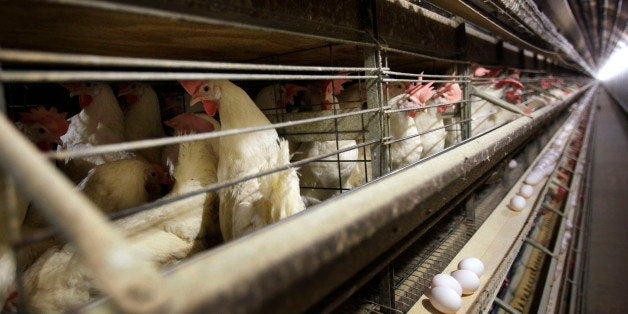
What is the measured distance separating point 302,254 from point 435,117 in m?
1.83

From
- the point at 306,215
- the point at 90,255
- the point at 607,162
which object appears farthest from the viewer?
the point at 607,162

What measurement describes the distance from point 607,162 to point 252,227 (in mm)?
7246

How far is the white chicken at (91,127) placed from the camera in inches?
57.6

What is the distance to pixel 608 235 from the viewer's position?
335cm

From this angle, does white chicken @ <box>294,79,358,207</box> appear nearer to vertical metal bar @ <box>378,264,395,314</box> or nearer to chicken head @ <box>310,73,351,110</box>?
chicken head @ <box>310,73,351,110</box>

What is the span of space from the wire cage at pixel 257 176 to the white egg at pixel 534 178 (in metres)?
0.38

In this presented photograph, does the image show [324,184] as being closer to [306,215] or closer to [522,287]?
[306,215]

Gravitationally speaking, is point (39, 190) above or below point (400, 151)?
above

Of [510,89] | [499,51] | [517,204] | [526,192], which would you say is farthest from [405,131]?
[510,89]

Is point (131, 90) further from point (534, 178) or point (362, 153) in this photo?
point (534, 178)

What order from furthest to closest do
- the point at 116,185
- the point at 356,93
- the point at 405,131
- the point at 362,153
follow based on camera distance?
the point at 356,93, the point at 362,153, the point at 405,131, the point at 116,185

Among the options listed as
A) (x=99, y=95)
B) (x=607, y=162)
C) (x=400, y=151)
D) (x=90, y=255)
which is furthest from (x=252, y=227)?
(x=607, y=162)

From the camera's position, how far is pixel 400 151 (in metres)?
1.76

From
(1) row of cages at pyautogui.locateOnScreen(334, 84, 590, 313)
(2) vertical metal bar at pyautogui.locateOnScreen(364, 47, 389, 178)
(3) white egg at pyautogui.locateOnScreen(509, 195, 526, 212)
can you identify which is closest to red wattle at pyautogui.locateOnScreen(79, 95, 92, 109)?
(2) vertical metal bar at pyautogui.locateOnScreen(364, 47, 389, 178)
